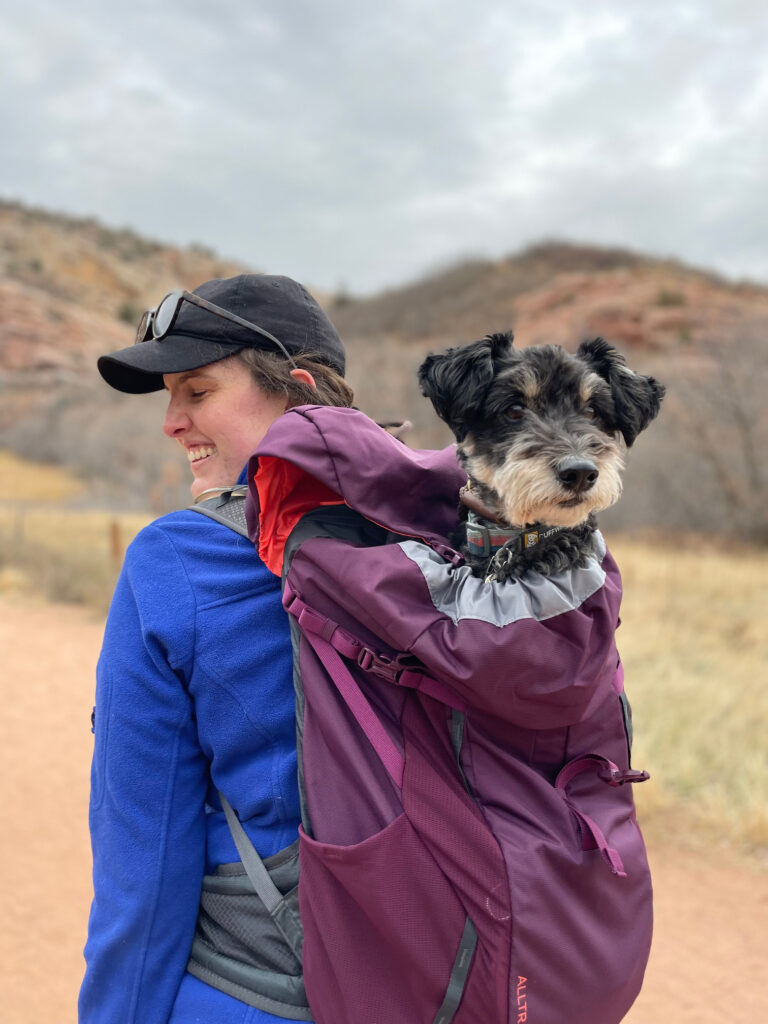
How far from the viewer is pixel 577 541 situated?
2053 mm

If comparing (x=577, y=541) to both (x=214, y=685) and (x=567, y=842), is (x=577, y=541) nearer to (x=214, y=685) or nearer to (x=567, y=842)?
(x=567, y=842)

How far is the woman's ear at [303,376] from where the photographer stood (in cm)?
204

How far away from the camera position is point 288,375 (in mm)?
2055

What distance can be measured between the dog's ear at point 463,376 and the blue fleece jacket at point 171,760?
0.95 meters

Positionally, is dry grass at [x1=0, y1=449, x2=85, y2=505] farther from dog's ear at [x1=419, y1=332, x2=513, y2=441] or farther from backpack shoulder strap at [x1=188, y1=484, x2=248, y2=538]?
backpack shoulder strap at [x1=188, y1=484, x2=248, y2=538]

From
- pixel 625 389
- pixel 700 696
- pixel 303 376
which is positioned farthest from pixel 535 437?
pixel 700 696

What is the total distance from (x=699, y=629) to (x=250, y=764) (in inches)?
421

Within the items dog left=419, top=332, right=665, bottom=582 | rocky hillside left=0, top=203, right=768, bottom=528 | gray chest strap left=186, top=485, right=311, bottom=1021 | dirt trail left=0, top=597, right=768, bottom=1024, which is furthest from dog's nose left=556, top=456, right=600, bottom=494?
rocky hillside left=0, top=203, right=768, bottom=528

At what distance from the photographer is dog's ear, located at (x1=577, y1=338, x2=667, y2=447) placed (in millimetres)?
2330

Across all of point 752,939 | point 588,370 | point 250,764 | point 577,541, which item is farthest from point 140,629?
point 752,939

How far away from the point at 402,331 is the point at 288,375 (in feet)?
201

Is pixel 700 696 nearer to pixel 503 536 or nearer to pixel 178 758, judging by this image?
pixel 503 536

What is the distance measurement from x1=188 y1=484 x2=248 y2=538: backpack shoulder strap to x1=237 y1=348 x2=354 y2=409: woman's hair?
0.98ft

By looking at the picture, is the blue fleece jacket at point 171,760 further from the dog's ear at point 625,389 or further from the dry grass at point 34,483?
the dry grass at point 34,483
